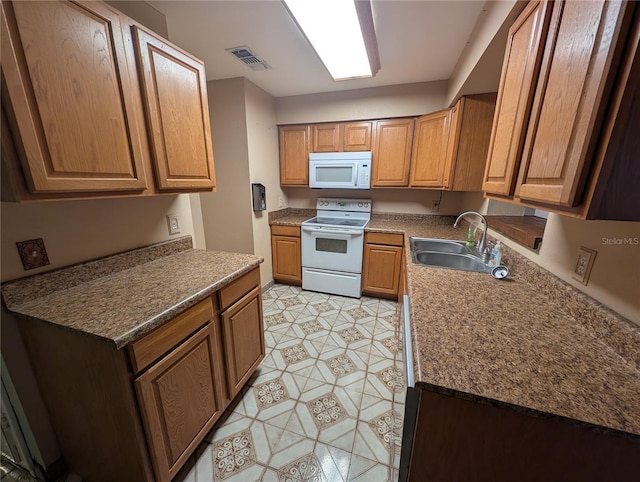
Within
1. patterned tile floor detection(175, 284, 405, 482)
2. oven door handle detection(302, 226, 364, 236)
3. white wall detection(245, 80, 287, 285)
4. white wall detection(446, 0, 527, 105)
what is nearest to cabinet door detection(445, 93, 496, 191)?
white wall detection(446, 0, 527, 105)

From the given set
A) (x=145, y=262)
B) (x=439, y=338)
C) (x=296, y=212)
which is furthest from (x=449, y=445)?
(x=296, y=212)

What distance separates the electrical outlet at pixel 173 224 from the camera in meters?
1.62

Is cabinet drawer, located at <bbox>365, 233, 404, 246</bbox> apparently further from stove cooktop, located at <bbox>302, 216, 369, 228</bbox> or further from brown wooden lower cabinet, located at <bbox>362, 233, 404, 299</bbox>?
stove cooktop, located at <bbox>302, 216, 369, 228</bbox>

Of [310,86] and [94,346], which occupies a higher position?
[310,86]

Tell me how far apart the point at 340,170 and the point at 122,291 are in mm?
2385

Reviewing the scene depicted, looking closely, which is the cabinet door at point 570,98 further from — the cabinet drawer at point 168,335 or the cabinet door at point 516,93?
the cabinet drawer at point 168,335

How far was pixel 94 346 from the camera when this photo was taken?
85cm

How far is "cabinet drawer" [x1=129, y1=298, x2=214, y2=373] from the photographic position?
87cm

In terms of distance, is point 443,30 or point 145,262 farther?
point 443,30

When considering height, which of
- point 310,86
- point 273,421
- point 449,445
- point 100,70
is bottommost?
point 273,421

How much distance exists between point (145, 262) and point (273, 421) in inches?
48.4

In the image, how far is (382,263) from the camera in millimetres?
2738

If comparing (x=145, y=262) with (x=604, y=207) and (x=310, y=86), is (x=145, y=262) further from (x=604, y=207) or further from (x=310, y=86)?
(x=310, y=86)

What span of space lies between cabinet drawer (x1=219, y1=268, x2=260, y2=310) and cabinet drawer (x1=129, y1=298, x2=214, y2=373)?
0.28ft
